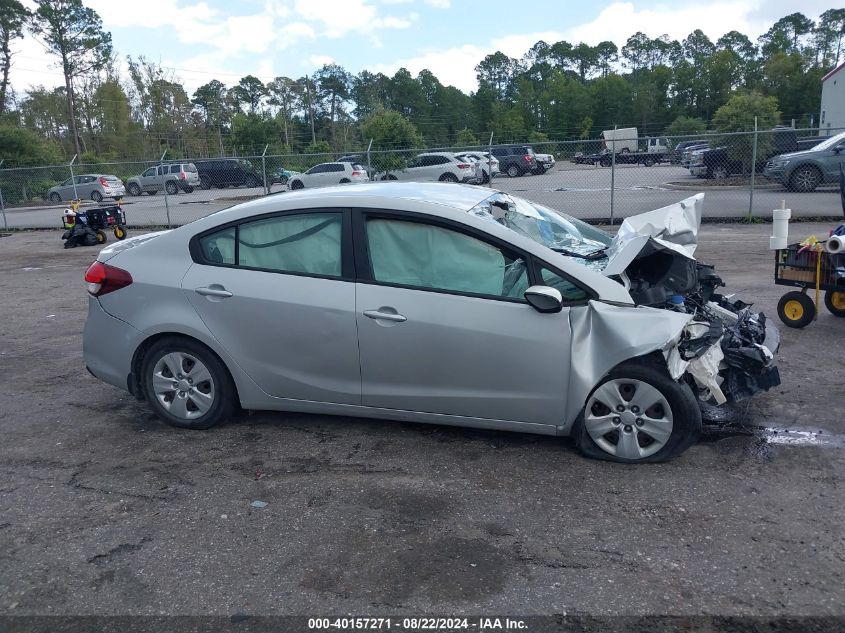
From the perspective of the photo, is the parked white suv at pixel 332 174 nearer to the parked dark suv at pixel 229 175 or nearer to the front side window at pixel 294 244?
the parked dark suv at pixel 229 175

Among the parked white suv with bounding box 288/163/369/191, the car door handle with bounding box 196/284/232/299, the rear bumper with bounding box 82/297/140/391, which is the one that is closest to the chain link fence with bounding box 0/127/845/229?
the parked white suv with bounding box 288/163/369/191

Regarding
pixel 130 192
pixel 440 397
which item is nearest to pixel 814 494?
pixel 440 397

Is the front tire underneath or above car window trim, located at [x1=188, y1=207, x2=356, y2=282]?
underneath

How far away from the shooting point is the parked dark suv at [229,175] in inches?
1055

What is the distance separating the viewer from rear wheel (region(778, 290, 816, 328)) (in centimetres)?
670

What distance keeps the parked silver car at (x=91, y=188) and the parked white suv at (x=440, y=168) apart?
15221 millimetres

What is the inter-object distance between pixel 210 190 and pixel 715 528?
93.1ft

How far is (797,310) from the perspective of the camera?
674cm

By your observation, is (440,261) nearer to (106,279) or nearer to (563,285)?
(563,285)

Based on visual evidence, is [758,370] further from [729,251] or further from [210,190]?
[210,190]

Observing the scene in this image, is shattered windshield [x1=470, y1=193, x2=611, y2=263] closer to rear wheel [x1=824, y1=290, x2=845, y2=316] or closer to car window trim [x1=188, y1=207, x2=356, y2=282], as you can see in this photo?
car window trim [x1=188, y1=207, x2=356, y2=282]

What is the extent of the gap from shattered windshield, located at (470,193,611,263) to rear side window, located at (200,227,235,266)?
1.60 meters

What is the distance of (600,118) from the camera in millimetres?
61219

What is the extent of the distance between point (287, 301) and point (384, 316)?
2.15 ft
